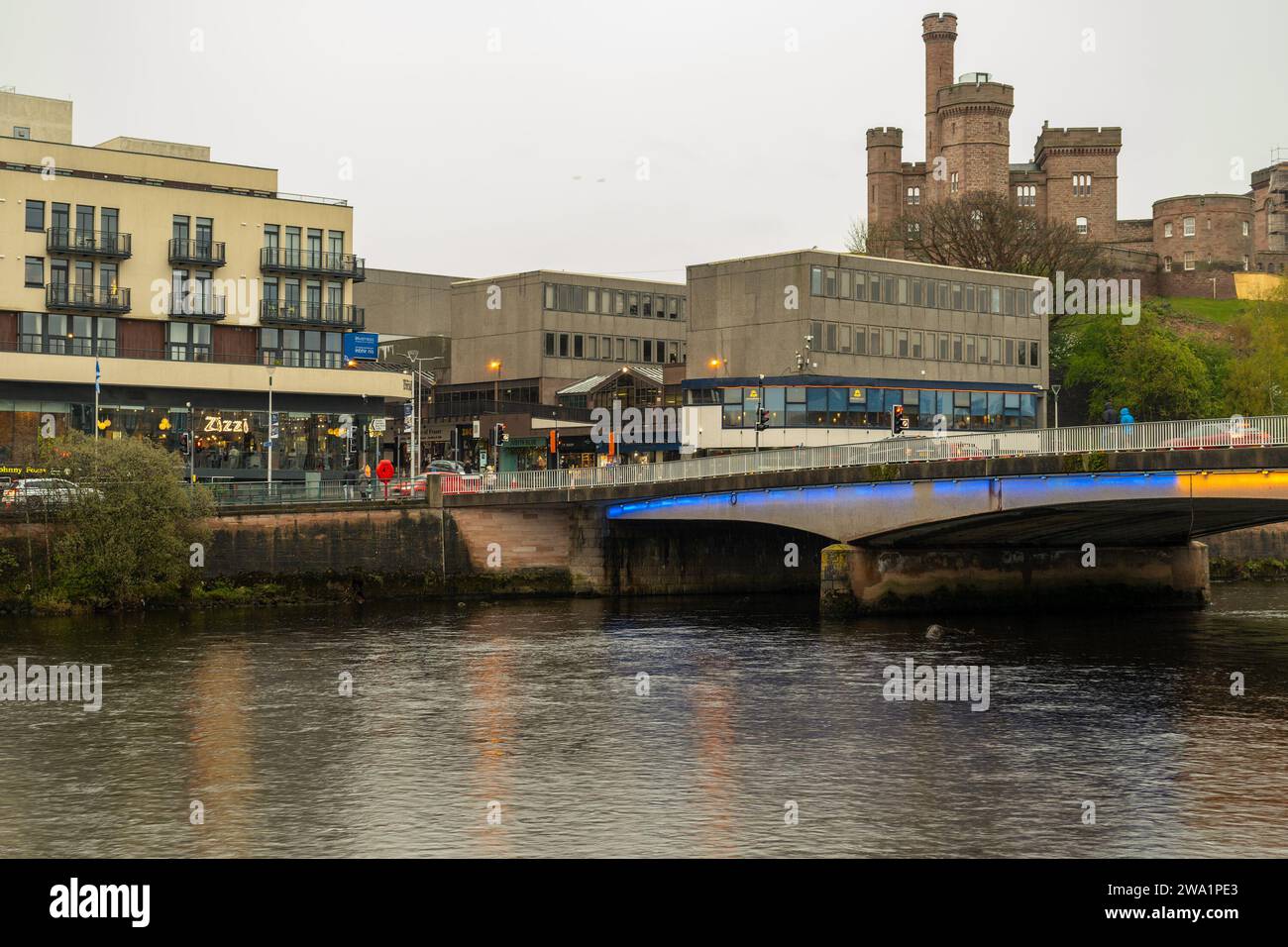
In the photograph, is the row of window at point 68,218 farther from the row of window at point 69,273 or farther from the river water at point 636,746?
the river water at point 636,746

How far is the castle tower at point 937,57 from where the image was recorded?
17088 cm

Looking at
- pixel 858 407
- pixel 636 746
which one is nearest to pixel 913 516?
pixel 636 746

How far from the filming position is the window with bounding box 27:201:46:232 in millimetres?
87250

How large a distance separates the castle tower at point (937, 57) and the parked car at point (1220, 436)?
4736 inches

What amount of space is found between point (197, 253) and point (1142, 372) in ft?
223

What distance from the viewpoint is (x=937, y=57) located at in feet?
563

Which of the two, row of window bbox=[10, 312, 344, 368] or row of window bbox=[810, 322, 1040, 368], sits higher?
row of window bbox=[810, 322, 1040, 368]

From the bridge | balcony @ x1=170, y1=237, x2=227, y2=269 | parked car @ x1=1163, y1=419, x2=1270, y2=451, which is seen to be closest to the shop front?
balcony @ x1=170, y1=237, x2=227, y2=269

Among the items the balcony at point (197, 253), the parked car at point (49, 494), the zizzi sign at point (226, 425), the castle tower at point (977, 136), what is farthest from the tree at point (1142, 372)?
the parked car at point (49, 494)

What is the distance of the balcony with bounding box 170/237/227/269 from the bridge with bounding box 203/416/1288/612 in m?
25.5

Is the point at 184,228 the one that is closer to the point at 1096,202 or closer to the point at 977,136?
the point at 977,136

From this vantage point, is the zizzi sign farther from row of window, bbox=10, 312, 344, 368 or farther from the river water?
the river water
